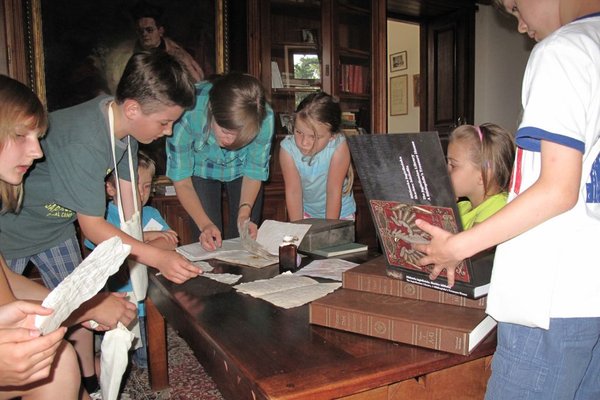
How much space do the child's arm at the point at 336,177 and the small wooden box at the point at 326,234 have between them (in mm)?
444

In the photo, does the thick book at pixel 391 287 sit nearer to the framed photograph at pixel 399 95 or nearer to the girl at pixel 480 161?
the girl at pixel 480 161

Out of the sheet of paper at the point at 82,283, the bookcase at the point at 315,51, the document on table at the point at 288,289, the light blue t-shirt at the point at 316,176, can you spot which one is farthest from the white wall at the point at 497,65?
the sheet of paper at the point at 82,283

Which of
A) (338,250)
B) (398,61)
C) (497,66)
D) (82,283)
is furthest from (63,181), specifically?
(398,61)

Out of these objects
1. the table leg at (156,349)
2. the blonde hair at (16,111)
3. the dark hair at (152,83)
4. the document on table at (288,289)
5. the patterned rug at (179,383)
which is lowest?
the patterned rug at (179,383)

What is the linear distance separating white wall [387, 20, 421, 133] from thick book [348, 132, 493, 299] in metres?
4.27

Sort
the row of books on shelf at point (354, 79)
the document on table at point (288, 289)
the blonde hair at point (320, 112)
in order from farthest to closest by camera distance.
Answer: the row of books on shelf at point (354, 79) → the blonde hair at point (320, 112) → the document on table at point (288, 289)

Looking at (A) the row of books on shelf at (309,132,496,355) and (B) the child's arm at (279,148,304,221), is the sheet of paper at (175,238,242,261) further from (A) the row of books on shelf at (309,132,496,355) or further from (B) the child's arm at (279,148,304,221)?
(A) the row of books on shelf at (309,132,496,355)

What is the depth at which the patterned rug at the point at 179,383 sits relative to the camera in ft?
5.95

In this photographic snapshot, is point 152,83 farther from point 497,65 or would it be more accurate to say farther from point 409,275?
point 497,65

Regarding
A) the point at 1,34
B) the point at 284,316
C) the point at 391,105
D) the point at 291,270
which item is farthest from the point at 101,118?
the point at 391,105

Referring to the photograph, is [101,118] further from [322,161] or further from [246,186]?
[322,161]

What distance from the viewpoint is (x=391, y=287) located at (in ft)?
3.40

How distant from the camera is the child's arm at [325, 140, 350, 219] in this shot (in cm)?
229

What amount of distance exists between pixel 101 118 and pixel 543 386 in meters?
1.31
